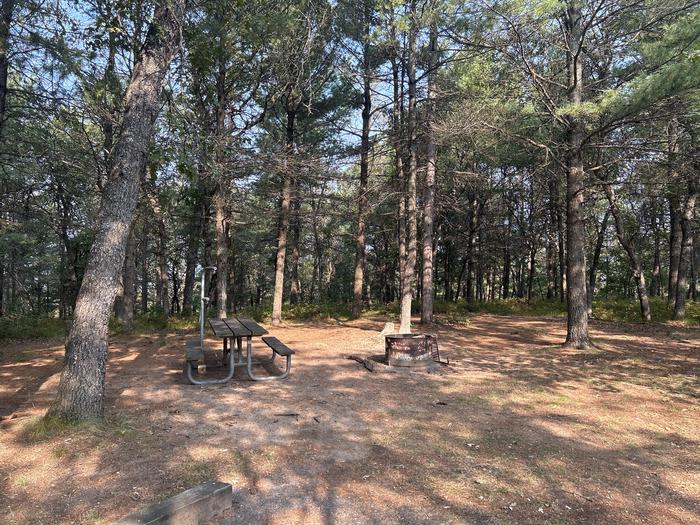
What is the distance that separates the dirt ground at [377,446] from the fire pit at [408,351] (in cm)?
43

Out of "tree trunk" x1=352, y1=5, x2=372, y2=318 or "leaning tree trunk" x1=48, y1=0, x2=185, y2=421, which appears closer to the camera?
"leaning tree trunk" x1=48, y1=0, x2=185, y2=421

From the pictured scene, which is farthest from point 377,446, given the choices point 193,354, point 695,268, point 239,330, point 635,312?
point 695,268

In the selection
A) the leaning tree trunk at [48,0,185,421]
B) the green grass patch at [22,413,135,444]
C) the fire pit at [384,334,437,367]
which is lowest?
the green grass patch at [22,413,135,444]

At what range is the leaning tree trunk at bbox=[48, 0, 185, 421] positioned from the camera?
4184mm

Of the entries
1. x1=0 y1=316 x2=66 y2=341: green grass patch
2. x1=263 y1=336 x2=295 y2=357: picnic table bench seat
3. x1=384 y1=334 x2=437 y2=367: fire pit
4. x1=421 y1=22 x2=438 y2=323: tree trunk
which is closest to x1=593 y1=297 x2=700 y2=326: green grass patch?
x1=421 y1=22 x2=438 y2=323: tree trunk

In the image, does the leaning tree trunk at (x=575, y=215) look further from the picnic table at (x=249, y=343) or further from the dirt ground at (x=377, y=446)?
the picnic table at (x=249, y=343)

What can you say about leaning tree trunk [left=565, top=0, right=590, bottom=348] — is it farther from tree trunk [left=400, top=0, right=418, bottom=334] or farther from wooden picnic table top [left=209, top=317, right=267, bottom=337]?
wooden picnic table top [left=209, top=317, right=267, bottom=337]

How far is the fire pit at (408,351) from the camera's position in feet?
24.5

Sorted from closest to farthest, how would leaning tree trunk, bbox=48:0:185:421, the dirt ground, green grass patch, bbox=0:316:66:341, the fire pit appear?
1. the dirt ground
2. leaning tree trunk, bbox=48:0:185:421
3. the fire pit
4. green grass patch, bbox=0:316:66:341

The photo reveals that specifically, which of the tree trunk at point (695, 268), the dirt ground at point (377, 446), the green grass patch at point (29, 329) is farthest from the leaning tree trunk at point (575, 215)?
the tree trunk at point (695, 268)

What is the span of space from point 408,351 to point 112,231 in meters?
5.02

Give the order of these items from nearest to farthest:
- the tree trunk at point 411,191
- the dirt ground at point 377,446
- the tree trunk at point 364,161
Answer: the dirt ground at point 377,446 < the tree trunk at point 411,191 < the tree trunk at point 364,161

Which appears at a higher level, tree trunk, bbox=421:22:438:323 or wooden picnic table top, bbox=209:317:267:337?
tree trunk, bbox=421:22:438:323

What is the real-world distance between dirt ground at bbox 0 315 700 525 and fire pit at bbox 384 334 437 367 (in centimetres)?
43
